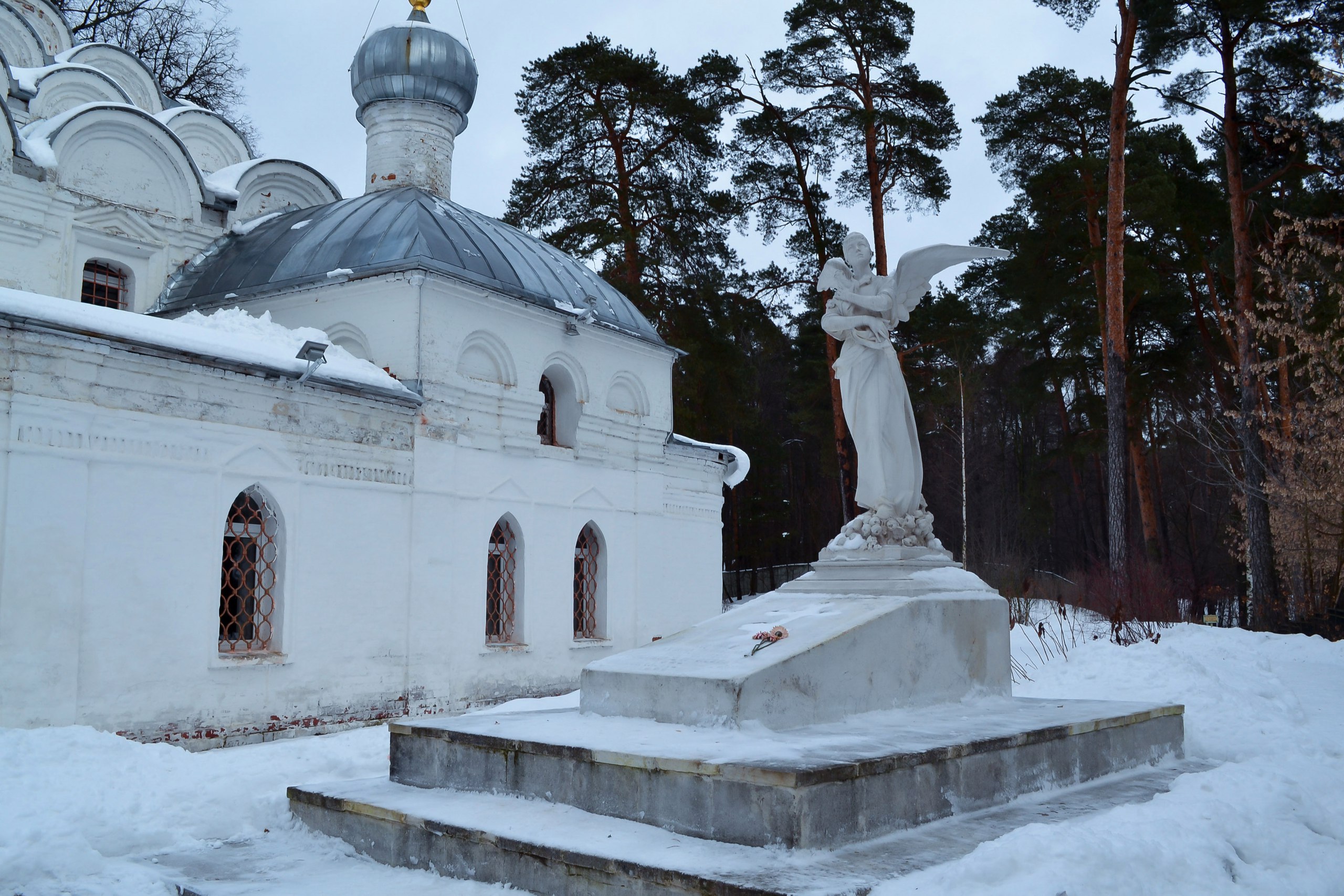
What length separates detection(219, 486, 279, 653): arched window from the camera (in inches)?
364

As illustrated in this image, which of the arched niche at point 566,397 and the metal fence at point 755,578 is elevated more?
the arched niche at point 566,397

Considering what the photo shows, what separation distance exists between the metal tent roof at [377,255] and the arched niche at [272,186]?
568 mm

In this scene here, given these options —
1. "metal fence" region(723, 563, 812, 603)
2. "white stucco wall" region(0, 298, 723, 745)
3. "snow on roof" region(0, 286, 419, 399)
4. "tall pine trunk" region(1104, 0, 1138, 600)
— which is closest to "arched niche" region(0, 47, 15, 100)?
"snow on roof" region(0, 286, 419, 399)

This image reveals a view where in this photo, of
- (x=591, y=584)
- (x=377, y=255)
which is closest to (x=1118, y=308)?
(x=591, y=584)

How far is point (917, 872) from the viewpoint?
4.03 metres

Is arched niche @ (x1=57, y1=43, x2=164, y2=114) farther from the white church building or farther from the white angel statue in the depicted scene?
the white angel statue

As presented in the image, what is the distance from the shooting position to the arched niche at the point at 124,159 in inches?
451

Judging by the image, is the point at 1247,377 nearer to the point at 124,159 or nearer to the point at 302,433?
the point at 302,433

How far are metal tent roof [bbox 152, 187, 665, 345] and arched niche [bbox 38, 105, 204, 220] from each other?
789 millimetres

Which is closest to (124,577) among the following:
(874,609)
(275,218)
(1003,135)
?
(874,609)

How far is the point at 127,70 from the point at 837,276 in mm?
13118

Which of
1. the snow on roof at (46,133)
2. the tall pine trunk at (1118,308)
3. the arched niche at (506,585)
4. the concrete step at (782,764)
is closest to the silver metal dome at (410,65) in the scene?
the snow on roof at (46,133)

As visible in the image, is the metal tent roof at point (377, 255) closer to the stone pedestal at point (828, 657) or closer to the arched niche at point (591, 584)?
the arched niche at point (591, 584)

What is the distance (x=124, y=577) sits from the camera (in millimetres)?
8109
